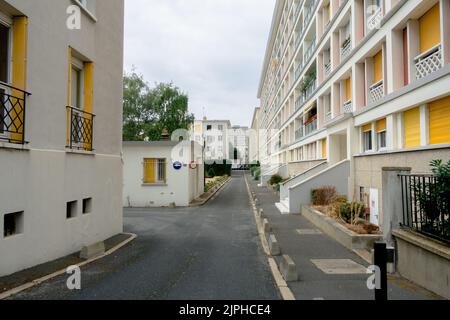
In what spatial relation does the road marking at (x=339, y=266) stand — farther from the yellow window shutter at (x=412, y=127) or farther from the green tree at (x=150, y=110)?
the green tree at (x=150, y=110)

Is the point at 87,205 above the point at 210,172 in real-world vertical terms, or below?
below

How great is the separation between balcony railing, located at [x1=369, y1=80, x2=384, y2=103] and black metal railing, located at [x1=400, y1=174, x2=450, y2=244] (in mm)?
6323

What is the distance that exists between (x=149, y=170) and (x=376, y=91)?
44.1 ft

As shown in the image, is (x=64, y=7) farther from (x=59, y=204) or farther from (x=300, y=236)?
(x=300, y=236)

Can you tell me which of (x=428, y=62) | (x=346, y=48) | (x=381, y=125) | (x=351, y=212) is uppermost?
(x=346, y=48)

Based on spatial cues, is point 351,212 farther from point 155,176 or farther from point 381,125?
point 155,176

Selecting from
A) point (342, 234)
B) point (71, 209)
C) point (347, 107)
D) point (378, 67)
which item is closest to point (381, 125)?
point (378, 67)

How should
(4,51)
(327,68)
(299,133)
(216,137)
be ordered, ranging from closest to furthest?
(4,51)
(327,68)
(299,133)
(216,137)

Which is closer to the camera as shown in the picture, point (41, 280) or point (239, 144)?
point (41, 280)

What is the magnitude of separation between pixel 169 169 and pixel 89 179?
1154 centimetres

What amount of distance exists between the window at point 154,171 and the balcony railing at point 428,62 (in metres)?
14.4

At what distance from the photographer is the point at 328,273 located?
22.2ft

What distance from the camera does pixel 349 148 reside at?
14.4 m

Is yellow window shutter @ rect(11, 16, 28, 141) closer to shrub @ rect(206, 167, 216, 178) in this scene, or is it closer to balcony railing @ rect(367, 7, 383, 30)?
balcony railing @ rect(367, 7, 383, 30)
